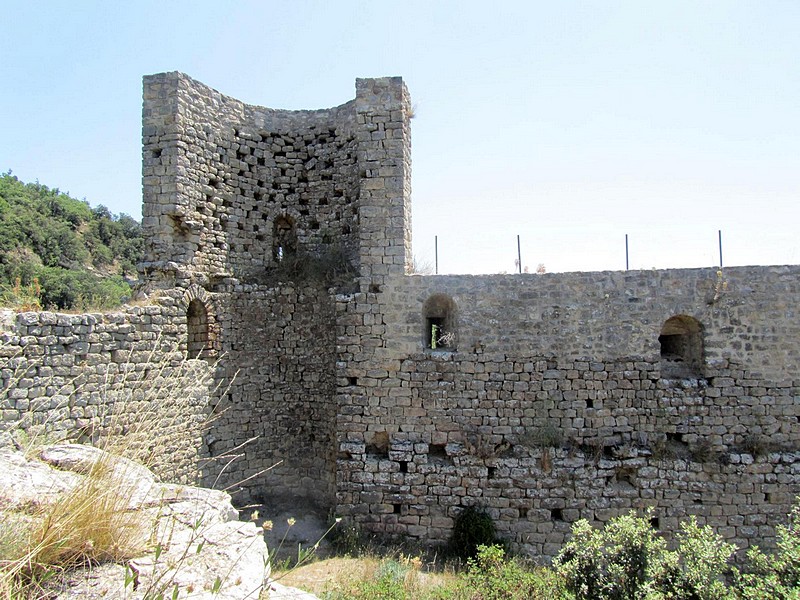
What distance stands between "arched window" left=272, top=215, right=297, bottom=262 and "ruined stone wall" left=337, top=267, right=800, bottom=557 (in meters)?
3.68

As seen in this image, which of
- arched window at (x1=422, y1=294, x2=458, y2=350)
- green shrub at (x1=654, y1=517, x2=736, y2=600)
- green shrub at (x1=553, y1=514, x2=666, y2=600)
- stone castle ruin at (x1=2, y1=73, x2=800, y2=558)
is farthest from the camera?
arched window at (x1=422, y1=294, x2=458, y2=350)

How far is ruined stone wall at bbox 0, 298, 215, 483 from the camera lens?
6805mm

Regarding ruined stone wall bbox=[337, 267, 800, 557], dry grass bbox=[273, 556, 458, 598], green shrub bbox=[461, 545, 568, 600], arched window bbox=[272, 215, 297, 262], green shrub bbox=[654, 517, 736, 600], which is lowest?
dry grass bbox=[273, 556, 458, 598]

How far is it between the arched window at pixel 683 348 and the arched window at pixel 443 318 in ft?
13.2

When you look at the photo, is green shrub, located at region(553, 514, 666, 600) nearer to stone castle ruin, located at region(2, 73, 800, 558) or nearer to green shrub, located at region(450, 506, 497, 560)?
green shrub, located at region(450, 506, 497, 560)

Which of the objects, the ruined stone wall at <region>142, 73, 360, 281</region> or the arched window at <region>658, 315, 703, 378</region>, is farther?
the ruined stone wall at <region>142, 73, 360, 281</region>

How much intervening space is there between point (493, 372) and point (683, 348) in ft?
13.5

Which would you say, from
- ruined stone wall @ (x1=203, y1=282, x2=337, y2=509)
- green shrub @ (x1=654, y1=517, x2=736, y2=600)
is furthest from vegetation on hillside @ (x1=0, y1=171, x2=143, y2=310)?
green shrub @ (x1=654, y1=517, x2=736, y2=600)

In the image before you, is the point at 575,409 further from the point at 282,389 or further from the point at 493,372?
the point at 282,389

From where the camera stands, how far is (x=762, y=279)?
926 centimetres

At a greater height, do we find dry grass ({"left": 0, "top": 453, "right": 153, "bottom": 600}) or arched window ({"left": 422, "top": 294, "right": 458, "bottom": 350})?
arched window ({"left": 422, "top": 294, "right": 458, "bottom": 350})

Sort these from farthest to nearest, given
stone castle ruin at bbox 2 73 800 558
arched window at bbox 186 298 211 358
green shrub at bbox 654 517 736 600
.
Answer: arched window at bbox 186 298 211 358
stone castle ruin at bbox 2 73 800 558
green shrub at bbox 654 517 736 600

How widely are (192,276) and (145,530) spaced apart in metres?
7.28

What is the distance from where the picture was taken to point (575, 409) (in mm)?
9148
